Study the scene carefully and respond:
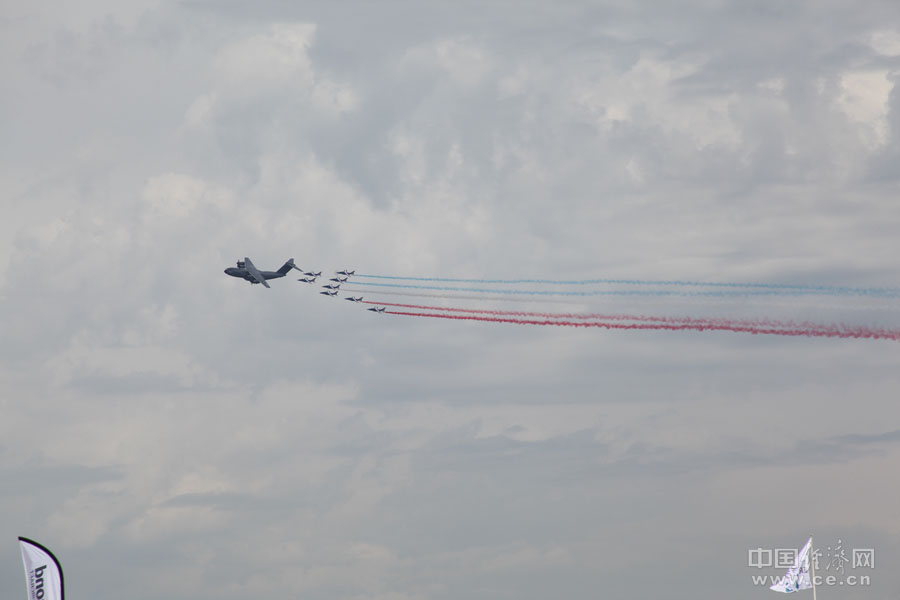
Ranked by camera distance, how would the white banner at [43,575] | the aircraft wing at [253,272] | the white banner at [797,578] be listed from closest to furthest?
1. the white banner at [43,575]
2. the white banner at [797,578]
3. the aircraft wing at [253,272]

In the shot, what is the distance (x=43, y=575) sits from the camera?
3275 inches

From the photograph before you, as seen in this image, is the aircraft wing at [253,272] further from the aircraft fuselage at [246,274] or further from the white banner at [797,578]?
the white banner at [797,578]

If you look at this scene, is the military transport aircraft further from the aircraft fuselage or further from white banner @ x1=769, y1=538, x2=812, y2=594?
white banner @ x1=769, y1=538, x2=812, y2=594

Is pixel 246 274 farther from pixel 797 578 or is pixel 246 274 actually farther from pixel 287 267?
pixel 797 578

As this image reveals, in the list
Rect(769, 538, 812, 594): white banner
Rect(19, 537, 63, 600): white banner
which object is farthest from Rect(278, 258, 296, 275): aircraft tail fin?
Rect(19, 537, 63, 600): white banner

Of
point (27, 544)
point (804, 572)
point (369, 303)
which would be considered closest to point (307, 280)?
point (369, 303)

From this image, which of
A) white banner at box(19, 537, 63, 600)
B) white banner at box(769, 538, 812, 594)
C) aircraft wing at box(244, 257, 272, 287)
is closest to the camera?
white banner at box(19, 537, 63, 600)

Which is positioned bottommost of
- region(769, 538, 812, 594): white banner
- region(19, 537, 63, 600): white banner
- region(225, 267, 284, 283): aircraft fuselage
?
region(19, 537, 63, 600): white banner

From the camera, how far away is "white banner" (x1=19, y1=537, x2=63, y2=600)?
272 feet

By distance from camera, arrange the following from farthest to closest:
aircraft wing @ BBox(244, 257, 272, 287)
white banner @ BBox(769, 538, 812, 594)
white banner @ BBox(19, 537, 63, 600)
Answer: aircraft wing @ BBox(244, 257, 272, 287) < white banner @ BBox(769, 538, 812, 594) < white banner @ BBox(19, 537, 63, 600)

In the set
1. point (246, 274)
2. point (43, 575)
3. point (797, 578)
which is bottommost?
point (43, 575)

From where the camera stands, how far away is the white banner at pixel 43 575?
8288 cm

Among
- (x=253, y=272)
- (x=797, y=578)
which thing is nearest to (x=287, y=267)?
(x=253, y=272)

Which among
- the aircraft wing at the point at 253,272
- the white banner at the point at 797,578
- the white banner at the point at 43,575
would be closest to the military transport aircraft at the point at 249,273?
the aircraft wing at the point at 253,272
